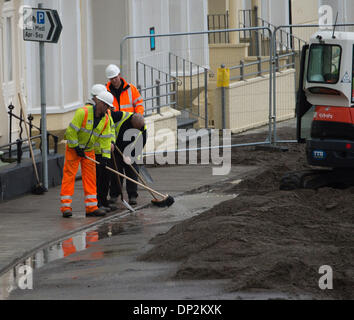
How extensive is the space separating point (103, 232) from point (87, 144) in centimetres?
149

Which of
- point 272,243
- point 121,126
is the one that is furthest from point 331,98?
point 272,243

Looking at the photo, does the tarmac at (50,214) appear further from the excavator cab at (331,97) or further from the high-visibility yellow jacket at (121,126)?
the excavator cab at (331,97)

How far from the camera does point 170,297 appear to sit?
9992 mm

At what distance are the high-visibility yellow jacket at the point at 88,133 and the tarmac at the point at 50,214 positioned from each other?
3.24 ft

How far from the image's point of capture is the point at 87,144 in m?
14.8

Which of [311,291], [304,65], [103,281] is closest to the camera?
[311,291]

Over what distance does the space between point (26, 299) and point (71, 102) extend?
450 inches

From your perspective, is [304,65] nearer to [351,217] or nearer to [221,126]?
[351,217]

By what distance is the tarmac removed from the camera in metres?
12.8

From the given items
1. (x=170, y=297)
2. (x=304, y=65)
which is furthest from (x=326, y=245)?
(x=304, y=65)

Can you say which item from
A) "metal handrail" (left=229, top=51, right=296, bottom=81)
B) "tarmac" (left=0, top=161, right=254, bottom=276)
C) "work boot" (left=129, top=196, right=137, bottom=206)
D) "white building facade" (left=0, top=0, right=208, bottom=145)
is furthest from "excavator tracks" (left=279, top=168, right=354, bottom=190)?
"metal handrail" (left=229, top=51, right=296, bottom=81)

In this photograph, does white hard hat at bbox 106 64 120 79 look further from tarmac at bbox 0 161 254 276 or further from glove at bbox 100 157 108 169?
tarmac at bbox 0 161 254 276

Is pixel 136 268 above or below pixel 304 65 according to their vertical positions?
below

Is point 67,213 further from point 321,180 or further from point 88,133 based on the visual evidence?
point 321,180
